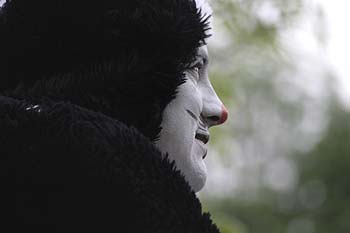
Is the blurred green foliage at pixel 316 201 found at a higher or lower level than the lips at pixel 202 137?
higher

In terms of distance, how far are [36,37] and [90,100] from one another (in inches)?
5.8

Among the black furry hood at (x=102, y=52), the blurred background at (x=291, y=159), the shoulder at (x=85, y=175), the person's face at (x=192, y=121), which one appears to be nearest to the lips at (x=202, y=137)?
the person's face at (x=192, y=121)

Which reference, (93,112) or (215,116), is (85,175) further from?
(215,116)

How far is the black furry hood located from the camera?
1.52m

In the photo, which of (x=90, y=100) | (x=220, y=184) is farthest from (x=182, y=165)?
(x=220, y=184)

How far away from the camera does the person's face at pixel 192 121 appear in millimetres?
1598

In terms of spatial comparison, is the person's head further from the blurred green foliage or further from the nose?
the blurred green foliage

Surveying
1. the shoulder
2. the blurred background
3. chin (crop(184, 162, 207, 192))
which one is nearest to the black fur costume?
the shoulder

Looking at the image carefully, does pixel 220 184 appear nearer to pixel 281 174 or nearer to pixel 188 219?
pixel 281 174

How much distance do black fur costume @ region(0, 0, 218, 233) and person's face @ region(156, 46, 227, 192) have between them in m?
0.03

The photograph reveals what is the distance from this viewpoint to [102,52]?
5.06 feet

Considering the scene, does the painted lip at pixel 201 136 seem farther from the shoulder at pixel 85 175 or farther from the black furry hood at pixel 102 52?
the shoulder at pixel 85 175

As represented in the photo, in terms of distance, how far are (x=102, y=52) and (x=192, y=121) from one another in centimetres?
20

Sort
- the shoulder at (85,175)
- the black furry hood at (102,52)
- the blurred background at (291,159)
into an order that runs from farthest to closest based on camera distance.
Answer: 1. the blurred background at (291,159)
2. the black furry hood at (102,52)
3. the shoulder at (85,175)
